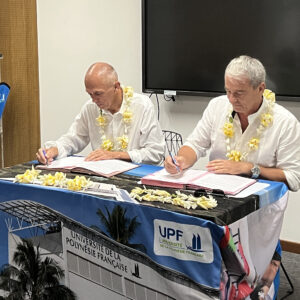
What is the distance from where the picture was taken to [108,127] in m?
3.22

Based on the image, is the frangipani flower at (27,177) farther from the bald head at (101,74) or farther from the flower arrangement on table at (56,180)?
the bald head at (101,74)

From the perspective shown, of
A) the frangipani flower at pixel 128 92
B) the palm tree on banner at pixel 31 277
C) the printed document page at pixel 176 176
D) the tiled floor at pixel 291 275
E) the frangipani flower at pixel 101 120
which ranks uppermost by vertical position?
the frangipani flower at pixel 128 92

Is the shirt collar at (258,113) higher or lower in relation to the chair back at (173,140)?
higher

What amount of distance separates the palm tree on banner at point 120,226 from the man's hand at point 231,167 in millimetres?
540

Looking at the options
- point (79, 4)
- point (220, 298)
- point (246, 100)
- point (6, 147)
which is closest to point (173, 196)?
point (220, 298)

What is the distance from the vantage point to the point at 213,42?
12.3ft

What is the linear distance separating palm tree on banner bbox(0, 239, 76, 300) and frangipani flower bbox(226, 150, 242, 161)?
39.3 inches

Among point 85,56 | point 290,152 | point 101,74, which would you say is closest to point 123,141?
point 101,74

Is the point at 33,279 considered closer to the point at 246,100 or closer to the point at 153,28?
the point at 246,100

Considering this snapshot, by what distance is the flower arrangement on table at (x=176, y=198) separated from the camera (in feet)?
6.75

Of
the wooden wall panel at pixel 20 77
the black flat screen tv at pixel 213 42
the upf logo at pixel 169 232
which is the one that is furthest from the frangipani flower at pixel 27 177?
the wooden wall panel at pixel 20 77

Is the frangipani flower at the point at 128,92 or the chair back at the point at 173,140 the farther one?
the chair back at the point at 173,140

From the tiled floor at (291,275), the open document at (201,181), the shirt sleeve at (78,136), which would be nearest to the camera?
the open document at (201,181)

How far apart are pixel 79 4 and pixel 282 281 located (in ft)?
8.61
